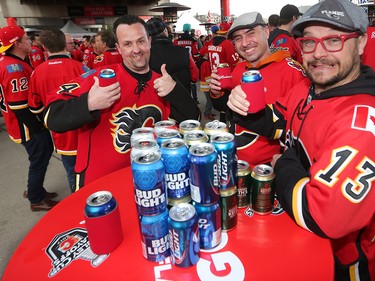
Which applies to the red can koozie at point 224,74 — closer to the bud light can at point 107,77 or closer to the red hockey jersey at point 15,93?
the bud light can at point 107,77

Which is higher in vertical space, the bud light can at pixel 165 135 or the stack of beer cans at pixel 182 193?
the bud light can at pixel 165 135

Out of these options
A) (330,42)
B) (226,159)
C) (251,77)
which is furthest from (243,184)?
(330,42)

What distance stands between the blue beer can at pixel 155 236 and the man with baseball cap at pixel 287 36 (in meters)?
3.39

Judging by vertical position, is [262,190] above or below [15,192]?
above

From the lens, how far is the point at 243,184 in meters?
1.13

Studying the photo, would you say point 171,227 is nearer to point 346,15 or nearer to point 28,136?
point 346,15

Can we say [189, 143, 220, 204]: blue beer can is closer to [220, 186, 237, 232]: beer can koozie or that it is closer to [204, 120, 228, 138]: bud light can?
[220, 186, 237, 232]: beer can koozie

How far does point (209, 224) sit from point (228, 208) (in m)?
0.12

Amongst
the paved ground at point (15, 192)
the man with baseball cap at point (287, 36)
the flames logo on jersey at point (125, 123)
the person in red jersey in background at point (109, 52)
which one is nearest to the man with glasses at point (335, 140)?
the flames logo on jersey at point (125, 123)

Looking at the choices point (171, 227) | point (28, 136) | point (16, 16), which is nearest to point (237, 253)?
point (171, 227)

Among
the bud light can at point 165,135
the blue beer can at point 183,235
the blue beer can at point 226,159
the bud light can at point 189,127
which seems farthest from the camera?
the bud light can at point 189,127

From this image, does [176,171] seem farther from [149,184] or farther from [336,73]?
[336,73]

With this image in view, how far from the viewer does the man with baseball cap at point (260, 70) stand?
181 centimetres

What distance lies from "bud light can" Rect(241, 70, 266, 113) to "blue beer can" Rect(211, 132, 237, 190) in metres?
0.30
